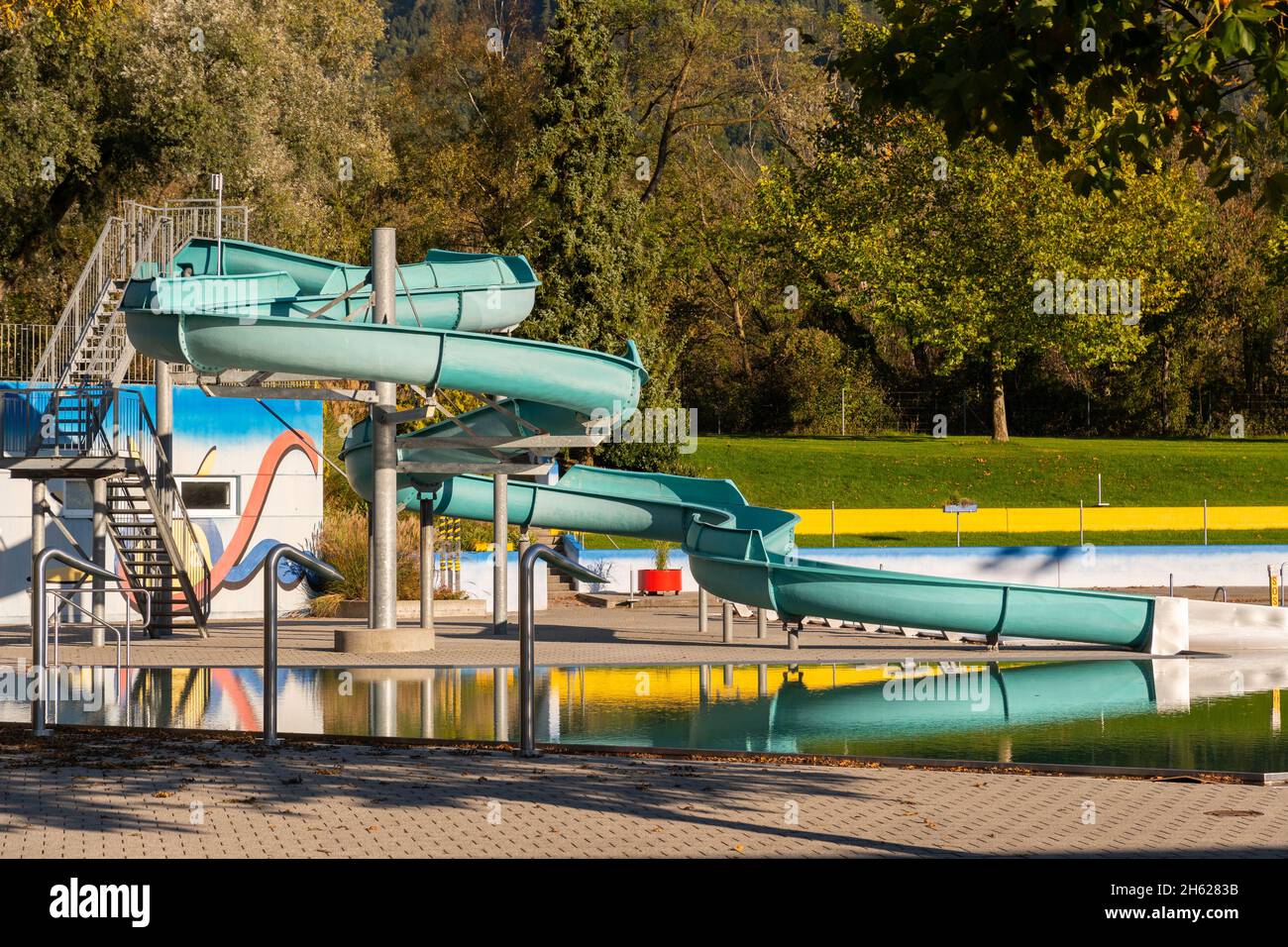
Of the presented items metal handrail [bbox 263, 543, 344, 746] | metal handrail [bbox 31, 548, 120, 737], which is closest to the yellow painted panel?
metal handrail [bbox 263, 543, 344, 746]

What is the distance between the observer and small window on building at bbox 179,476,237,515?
96.1 ft

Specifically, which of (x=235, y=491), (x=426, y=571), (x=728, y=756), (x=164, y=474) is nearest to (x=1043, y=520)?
(x=235, y=491)

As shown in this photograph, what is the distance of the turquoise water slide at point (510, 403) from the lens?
1933cm

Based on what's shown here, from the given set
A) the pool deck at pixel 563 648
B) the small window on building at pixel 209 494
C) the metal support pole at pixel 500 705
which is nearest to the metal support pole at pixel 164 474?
the pool deck at pixel 563 648

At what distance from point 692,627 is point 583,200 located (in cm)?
2410

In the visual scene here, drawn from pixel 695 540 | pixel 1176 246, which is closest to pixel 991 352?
pixel 1176 246

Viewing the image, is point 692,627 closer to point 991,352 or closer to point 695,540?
point 695,540

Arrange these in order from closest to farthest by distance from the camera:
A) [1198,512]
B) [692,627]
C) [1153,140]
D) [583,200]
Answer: [1153,140], [692,627], [1198,512], [583,200]

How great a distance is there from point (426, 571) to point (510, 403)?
A: 2.83 metres

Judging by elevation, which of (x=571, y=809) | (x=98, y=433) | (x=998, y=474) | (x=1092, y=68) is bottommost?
(x=571, y=809)

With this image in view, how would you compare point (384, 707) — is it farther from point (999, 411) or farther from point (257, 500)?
point (999, 411)

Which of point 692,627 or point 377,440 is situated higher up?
point 377,440

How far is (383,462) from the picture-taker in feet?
71.6
